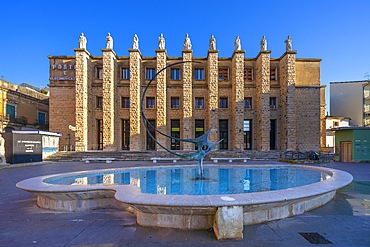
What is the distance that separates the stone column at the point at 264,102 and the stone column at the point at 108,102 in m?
18.4

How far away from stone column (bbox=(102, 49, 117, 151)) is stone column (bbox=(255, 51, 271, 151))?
60.4 feet

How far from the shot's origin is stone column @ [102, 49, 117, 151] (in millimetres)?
24422

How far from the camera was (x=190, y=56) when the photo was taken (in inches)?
1013

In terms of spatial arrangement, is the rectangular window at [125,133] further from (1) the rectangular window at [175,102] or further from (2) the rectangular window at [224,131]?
(2) the rectangular window at [224,131]

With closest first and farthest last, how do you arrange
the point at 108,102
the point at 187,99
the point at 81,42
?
the point at 108,102, the point at 81,42, the point at 187,99

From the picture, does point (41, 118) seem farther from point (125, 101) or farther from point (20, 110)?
point (125, 101)

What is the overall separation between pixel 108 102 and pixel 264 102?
19.6m

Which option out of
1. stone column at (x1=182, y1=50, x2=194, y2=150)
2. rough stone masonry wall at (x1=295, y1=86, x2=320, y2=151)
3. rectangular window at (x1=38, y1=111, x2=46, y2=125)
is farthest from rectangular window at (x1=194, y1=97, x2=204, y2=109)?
rectangular window at (x1=38, y1=111, x2=46, y2=125)

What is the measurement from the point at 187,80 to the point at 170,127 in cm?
670

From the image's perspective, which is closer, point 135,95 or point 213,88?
point 135,95

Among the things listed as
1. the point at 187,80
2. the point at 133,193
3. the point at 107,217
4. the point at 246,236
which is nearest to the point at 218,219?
the point at 246,236

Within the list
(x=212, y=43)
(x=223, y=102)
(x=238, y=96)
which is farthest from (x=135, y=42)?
(x=238, y=96)

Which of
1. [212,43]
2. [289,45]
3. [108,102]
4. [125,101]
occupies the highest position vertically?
[212,43]

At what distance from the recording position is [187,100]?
83.2 ft
